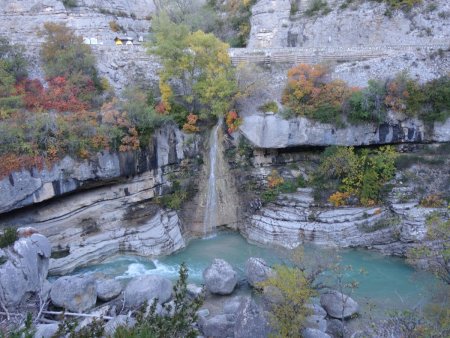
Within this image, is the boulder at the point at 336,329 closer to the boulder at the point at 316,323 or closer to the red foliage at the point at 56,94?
the boulder at the point at 316,323

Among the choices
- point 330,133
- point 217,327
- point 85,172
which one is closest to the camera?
point 217,327

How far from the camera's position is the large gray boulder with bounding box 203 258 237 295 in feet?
55.5

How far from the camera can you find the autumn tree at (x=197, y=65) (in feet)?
73.2

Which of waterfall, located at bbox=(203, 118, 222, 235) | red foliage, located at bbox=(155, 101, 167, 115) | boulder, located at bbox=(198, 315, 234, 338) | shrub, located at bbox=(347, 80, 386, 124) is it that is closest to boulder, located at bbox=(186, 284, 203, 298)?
boulder, located at bbox=(198, 315, 234, 338)

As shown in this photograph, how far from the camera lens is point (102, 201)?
2008 centimetres

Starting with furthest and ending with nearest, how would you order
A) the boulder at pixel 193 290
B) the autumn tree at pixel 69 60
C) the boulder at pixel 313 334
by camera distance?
the autumn tree at pixel 69 60, the boulder at pixel 193 290, the boulder at pixel 313 334

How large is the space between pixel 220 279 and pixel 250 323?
4699mm

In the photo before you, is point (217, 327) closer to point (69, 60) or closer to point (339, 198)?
point (339, 198)

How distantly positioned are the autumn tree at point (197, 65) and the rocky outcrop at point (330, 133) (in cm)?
255

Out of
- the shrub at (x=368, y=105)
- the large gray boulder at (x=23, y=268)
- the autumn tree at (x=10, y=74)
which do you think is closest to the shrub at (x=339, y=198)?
the shrub at (x=368, y=105)

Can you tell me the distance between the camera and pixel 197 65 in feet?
75.8

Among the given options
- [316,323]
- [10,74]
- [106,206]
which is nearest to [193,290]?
[316,323]

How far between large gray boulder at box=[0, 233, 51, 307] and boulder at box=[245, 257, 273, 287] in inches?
334

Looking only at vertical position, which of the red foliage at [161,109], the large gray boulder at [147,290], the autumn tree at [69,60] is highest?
the autumn tree at [69,60]
